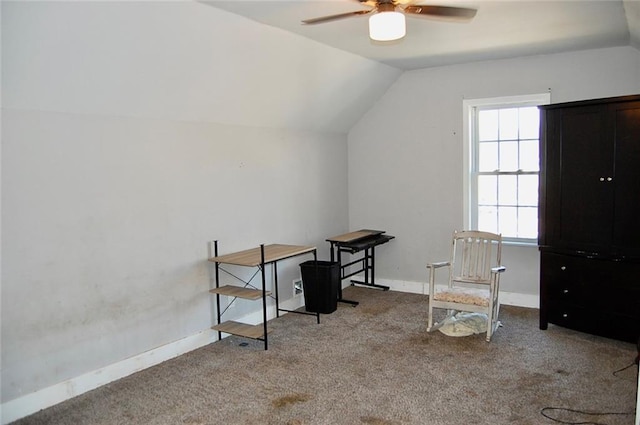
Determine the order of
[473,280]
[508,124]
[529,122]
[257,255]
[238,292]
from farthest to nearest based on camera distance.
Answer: [508,124], [529,122], [473,280], [257,255], [238,292]

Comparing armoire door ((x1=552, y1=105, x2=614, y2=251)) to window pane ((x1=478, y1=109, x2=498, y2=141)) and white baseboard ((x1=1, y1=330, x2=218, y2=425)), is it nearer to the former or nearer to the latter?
window pane ((x1=478, y1=109, x2=498, y2=141))

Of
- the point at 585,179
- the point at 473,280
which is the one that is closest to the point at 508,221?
the point at 473,280

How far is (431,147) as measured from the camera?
17.1ft

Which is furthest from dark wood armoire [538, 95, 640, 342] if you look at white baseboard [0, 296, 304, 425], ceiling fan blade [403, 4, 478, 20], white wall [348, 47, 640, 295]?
white baseboard [0, 296, 304, 425]

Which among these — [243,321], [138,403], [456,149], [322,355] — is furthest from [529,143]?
[138,403]

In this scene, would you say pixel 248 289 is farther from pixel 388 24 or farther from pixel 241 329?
pixel 388 24

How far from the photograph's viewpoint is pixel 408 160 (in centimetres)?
535

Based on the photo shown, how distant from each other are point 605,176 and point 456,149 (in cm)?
160

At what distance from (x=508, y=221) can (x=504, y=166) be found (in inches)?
22.1

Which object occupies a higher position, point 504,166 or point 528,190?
point 504,166

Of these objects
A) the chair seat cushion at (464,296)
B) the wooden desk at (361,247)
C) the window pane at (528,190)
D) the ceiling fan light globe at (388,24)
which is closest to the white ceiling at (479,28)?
the ceiling fan light globe at (388,24)

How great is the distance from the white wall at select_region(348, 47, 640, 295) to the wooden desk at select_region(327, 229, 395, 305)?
16 cm

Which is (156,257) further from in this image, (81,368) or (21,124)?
(21,124)

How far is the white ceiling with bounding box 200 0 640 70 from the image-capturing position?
3045 mm
